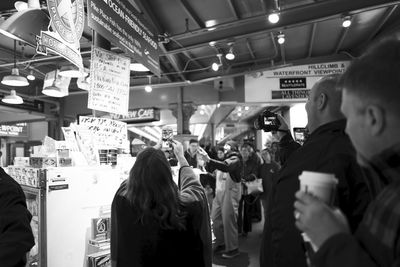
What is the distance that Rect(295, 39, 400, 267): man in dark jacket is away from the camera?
74cm

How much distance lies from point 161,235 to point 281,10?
14.3 ft

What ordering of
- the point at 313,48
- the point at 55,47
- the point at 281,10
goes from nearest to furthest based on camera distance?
the point at 55,47
the point at 281,10
the point at 313,48

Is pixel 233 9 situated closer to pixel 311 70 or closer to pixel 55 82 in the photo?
pixel 55 82

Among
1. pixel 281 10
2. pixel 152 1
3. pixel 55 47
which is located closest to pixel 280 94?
pixel 281 10

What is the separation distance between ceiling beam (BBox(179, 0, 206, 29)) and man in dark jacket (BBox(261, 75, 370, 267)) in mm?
4313

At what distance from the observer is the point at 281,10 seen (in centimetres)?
498

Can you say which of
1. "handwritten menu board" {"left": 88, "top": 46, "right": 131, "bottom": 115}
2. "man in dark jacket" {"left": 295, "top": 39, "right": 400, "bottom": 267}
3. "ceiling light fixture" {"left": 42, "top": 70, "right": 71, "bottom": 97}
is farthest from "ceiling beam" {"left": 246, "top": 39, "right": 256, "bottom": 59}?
"man in dark jacket" {"left": 295, "top": 39, "right": 400, "bottom": 267}

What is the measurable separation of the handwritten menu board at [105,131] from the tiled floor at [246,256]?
2.46 metres

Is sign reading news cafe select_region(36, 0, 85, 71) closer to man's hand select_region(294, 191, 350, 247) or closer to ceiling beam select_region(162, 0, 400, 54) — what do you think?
man's hand select_region(294, 191, 350, 247)

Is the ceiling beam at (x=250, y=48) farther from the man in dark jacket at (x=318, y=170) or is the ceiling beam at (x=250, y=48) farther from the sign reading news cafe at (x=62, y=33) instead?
the man in dark jacket at (x=318, y=170)

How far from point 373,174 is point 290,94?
8.15 meters

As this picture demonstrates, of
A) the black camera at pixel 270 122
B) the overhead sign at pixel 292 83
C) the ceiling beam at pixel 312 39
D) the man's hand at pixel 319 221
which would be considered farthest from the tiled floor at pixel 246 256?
the ceiling beam at pixel 312 39

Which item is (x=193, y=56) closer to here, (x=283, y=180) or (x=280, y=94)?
(x=280, y=94)

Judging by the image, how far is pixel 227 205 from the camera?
505 cm
